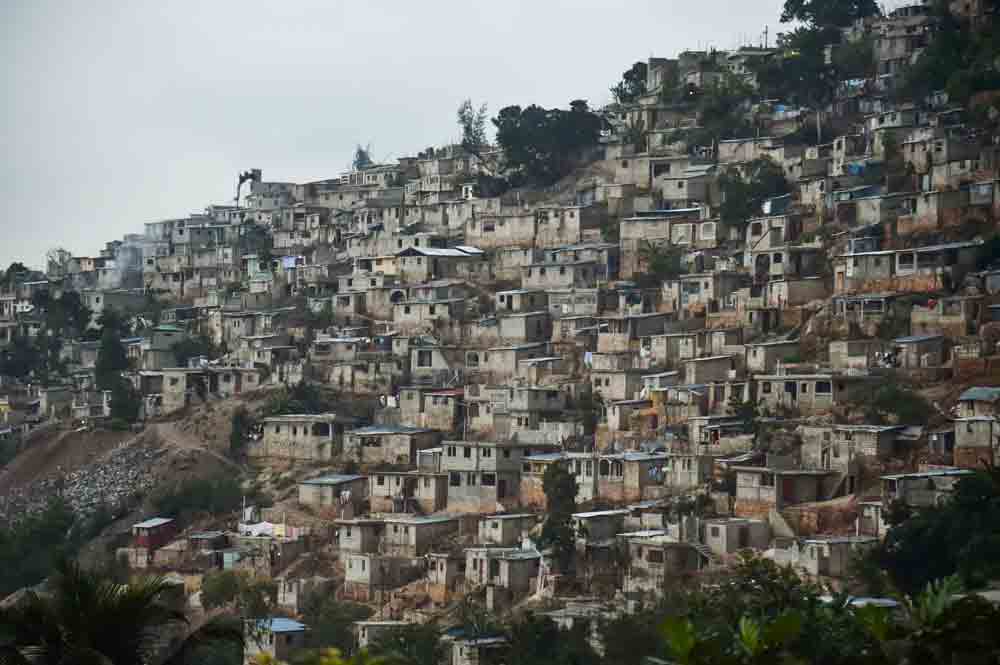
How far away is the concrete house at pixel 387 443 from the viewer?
3897 cm

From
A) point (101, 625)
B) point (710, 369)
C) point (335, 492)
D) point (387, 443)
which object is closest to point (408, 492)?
point (335, 492)

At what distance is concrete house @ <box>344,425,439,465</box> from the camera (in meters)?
39.0

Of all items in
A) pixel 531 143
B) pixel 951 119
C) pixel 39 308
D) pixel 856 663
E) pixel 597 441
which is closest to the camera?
pixel 856 663

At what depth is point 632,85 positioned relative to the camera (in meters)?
53.8

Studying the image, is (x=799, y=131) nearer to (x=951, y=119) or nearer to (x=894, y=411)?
(x=951, y=119)

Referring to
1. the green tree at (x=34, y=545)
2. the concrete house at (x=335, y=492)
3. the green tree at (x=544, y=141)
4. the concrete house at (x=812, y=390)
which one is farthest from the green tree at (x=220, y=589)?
the green tree at (x=544, y=141)

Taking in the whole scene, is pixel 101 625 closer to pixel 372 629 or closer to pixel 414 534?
pixel 372 629

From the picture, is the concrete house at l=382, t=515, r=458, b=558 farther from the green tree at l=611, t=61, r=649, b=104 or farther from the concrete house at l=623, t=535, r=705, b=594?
the green tree at l=611, t=61, r=649, b=104

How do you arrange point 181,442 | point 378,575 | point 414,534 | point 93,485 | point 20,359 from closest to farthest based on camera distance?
point 378,575 → point 414,534 → point 181,442 → point 93,485 → point 20,359

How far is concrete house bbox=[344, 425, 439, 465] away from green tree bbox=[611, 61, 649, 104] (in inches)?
649

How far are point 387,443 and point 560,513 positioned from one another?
7.12m

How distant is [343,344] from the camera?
4328 cm

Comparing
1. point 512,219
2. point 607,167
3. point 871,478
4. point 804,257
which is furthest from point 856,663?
point 607,167

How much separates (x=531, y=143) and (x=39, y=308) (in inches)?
554
